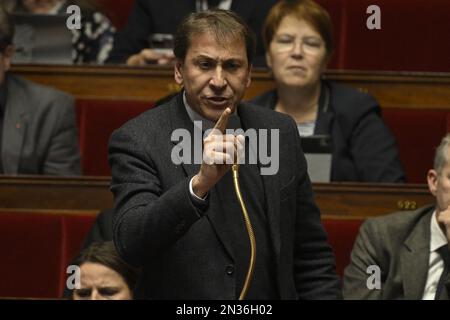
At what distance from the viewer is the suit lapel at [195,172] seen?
73 centimetres

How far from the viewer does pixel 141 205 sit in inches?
28.2

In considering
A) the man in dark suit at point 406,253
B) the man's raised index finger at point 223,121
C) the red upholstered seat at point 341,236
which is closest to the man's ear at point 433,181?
the man in dark suit at point 406,253

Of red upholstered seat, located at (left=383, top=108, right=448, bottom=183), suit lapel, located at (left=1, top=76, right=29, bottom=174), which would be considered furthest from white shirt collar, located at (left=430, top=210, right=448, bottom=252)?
suit lapel, located at (left=1, top=76, right=29, bottom=174)

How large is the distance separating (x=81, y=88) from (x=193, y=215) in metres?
0.81

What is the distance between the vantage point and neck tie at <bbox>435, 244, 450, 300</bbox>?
102 cm

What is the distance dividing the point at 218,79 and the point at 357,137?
637mm

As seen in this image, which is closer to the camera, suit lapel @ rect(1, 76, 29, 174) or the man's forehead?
the man's forehead

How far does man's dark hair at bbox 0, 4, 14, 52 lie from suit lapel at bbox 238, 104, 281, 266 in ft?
1.89

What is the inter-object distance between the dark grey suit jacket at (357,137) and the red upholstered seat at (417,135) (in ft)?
0.21

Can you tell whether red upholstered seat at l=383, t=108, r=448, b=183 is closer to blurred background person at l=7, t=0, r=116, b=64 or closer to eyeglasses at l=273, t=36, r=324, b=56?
eyeglasses at l=273, t=36, r=324, b=56

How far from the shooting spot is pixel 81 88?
4.78 ft

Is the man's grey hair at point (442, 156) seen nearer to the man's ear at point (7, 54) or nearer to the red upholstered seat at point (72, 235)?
the red upholstered seat at point (72, 235)
